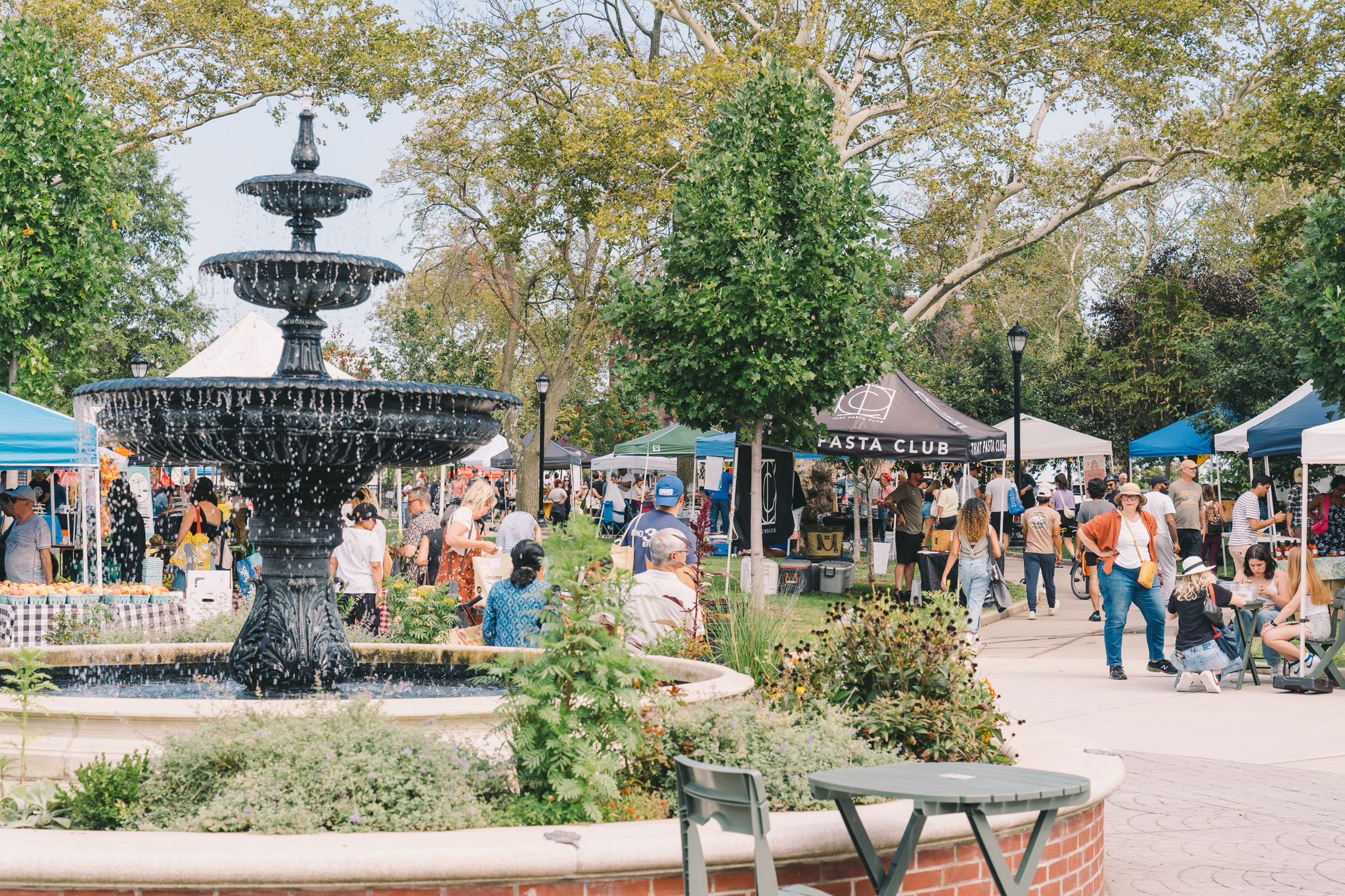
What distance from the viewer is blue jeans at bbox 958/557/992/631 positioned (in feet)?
44.3

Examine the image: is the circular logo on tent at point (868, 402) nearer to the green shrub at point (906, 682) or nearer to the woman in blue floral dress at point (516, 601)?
the woman in blue floral dress at point (516, 601)

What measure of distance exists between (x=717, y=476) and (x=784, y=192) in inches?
264

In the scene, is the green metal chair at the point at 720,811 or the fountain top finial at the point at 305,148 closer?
the green metal chair at the point at 720,811

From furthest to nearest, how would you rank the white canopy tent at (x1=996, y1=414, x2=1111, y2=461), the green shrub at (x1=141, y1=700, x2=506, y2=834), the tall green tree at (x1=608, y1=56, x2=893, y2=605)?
the white canopy tent at (x1=996, y1=414, x2=1111, y2=461) → the tall green tree at (x1=608, y1=56, x2=893, y2=605) → the green shrub at (x1=141, y1=700, x2=506, y2=834)

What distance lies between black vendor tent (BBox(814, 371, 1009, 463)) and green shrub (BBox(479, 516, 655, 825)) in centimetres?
1213

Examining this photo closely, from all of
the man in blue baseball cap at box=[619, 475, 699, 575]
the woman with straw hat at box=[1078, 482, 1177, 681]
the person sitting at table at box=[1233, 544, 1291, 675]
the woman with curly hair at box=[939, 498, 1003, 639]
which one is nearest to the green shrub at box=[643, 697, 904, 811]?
the man in blue baseball cap at box=[619, 475, 699, 575]

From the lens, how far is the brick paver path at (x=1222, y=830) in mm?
5582

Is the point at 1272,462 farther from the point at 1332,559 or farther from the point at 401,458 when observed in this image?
the point at 401,458

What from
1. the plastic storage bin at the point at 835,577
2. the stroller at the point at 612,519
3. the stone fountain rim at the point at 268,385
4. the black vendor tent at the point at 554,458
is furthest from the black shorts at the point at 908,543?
the black vendor tent at the point at 554,458

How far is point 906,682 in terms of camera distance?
555cm

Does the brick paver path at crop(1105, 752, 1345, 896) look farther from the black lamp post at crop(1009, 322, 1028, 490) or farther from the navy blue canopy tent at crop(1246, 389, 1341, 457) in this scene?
the black lamp post at crop(1009, 322, 1028, 490)

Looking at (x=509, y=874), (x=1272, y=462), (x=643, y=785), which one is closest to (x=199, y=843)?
(x=509, y=874)

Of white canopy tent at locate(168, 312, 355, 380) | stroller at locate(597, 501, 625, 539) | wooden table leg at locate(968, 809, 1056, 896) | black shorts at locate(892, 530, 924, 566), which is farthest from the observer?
stroller at locate(597, 501, 625, 539)

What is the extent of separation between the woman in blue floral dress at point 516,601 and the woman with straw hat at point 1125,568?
652 cm
